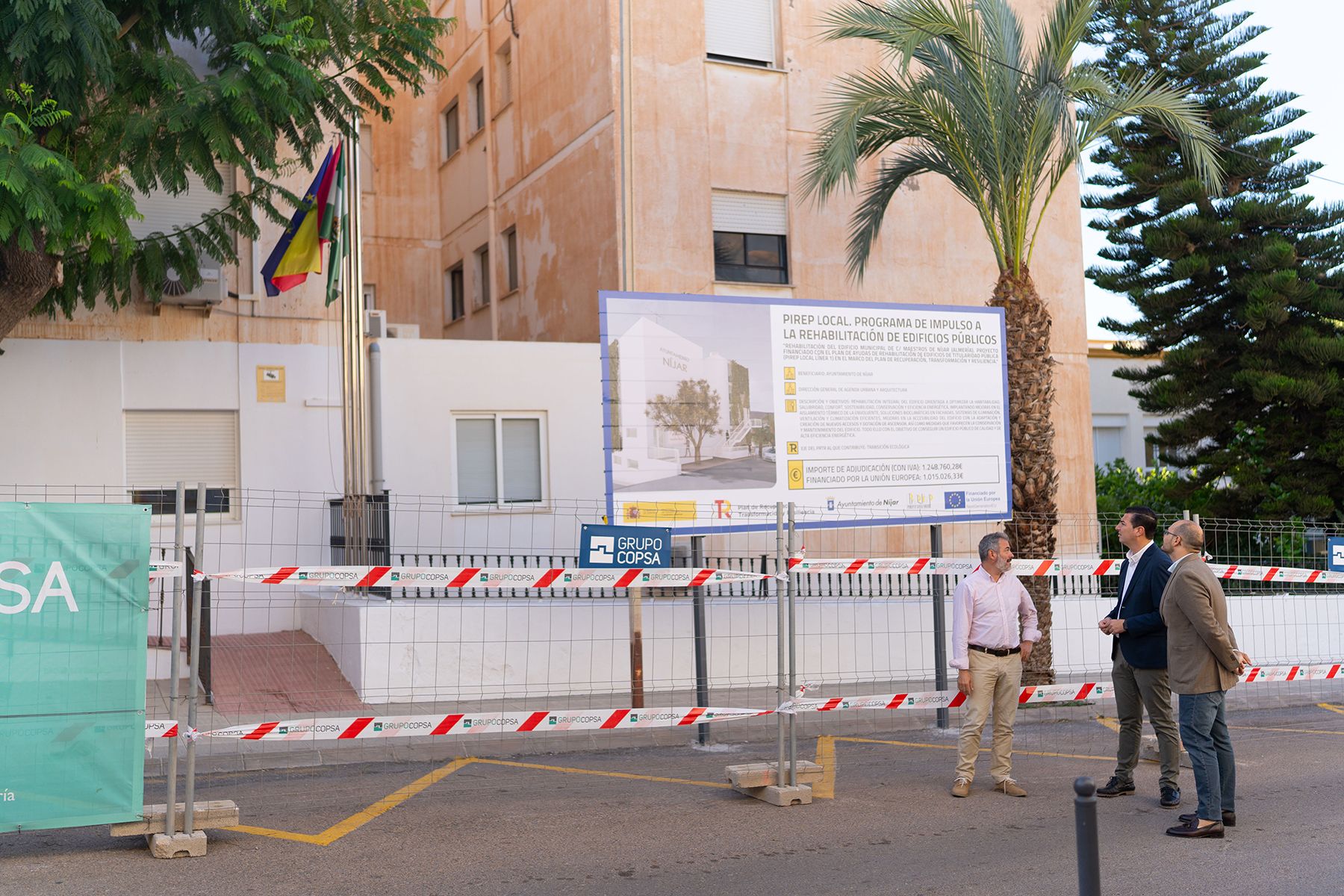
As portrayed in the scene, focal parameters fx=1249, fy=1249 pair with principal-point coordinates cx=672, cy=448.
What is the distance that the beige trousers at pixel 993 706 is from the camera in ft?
27.0

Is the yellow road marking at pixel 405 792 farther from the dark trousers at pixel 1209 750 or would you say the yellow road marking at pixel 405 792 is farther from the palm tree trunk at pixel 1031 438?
the palm tree trunk at pixel 1031 438

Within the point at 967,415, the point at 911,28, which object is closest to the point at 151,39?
the point at 911,28

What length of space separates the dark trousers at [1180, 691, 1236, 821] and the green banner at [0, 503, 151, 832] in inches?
230

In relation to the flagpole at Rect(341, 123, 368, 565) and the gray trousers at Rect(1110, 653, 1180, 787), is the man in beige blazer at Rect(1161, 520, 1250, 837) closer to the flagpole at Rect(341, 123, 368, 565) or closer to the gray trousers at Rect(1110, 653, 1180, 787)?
the gray trousers at Rect(1110, 653, 1180, 787)

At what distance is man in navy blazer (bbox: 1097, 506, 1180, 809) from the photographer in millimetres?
7961

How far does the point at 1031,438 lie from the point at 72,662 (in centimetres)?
954

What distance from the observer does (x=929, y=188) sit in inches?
790

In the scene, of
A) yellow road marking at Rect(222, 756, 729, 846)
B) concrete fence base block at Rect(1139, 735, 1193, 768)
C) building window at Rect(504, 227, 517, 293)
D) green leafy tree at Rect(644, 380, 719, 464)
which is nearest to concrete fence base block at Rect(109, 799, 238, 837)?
yellow road marking at Rect(222, 756, 729, 846)

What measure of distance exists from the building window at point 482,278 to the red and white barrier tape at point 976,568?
14246 millimetres

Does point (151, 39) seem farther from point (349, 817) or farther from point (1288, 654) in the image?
point (1288, 654)

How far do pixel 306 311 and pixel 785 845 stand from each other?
10.7m

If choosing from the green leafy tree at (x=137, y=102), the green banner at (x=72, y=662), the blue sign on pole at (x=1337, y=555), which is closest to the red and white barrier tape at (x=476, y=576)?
the green banner at (x=72, y=662)

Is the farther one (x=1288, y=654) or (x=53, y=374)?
(x=1288, y=654)

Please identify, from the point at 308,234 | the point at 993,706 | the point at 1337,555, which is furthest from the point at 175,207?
the point at 1337,555
